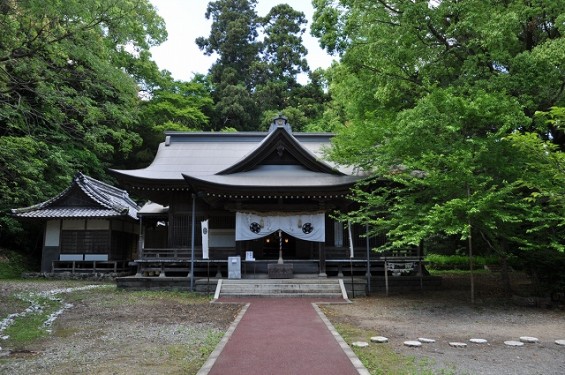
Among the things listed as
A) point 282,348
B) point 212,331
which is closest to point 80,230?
point 212,331

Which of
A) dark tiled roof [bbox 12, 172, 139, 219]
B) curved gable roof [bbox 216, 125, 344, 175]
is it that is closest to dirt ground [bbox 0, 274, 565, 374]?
curved gable roof [bbox 216, 125, 344, 175]

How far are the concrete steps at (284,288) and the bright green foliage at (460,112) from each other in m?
3.22

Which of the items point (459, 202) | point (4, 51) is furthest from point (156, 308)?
point (459, 202)

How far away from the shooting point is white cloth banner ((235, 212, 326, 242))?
16.2 m

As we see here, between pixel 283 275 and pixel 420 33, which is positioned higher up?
pixel 420 33

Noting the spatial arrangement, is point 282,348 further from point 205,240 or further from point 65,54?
point 205,240

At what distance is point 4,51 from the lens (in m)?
9.52

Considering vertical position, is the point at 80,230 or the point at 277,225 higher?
the point at 80,230

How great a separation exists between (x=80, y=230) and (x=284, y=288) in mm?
13792

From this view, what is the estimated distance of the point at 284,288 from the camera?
1432 cm

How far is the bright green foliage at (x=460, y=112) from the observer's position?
10.4 m

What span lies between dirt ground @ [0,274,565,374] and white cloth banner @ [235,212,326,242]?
11.1 ft

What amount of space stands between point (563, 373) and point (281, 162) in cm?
1334

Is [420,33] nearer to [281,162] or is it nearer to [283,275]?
[281,162]
